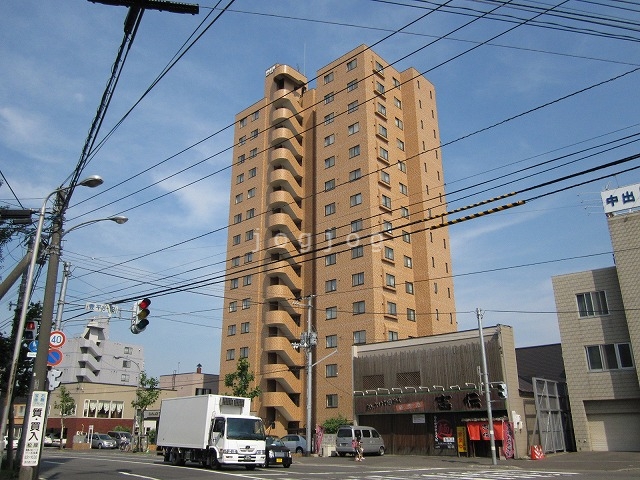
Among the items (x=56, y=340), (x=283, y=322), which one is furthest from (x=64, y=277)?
(x=283, y=322)

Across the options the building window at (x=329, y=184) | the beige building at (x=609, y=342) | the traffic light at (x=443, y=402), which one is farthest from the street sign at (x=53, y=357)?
the building window at (x=329, y=184)

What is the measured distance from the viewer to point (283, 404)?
171 ft

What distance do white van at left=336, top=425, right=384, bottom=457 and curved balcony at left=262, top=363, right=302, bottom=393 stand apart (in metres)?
18.0

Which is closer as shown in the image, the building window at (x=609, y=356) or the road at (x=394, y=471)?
the road at (x=394, y=471)

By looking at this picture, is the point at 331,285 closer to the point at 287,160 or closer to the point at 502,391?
the point at 287,160

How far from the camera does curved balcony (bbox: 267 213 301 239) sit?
5802 centimetres

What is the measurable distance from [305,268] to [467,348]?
25.9m

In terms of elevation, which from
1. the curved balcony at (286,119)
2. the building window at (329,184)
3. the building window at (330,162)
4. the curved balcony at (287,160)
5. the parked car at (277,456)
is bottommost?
the parked car at (277,456)

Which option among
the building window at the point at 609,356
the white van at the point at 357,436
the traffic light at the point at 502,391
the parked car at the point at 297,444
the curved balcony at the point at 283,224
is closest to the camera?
the traffic light at the point at 502,391

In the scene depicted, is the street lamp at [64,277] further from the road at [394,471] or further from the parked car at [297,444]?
the parked car at [297,444]

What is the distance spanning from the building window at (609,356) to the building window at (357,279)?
21.0 m

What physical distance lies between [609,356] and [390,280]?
21.6 meters

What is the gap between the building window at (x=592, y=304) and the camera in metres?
34.7

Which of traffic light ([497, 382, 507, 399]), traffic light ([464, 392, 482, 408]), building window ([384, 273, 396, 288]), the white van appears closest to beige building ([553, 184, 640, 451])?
traffic light ([464, 392, 482, 408])
